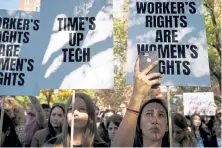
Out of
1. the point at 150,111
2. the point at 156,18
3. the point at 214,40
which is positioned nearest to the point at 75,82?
the point at 150,111

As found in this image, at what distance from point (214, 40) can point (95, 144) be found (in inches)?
280

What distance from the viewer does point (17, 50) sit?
3566mm

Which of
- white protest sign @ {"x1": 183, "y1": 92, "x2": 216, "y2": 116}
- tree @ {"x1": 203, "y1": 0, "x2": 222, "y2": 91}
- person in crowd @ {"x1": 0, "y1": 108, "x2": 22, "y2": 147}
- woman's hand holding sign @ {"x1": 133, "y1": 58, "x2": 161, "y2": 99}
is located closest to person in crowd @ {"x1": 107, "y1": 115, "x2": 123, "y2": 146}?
person in crowd @ {"x1": 0, "y1": 108, "x2": 22, "y2": 147}

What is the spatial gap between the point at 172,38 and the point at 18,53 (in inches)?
71.3

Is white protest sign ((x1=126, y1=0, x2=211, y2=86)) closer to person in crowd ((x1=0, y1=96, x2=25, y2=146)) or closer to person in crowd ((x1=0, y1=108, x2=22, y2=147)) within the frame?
person in crowd ((x1=0, y1=108, x2=22, y2=147))

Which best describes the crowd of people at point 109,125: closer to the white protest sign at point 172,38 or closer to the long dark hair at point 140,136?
the long dark hair at point 140,136

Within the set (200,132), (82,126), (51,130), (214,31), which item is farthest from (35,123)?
(214,31)

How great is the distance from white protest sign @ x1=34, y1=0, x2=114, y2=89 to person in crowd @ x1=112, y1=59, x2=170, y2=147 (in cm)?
50

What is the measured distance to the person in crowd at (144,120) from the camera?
2436mm

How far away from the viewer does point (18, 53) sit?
11.6 ft

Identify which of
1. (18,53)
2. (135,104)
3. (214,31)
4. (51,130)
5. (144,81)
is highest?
(214,31)

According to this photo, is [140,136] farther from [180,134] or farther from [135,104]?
[180,134]

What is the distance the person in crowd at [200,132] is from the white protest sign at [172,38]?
163cm

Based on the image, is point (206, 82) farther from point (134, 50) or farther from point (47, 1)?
point (47, 1)
